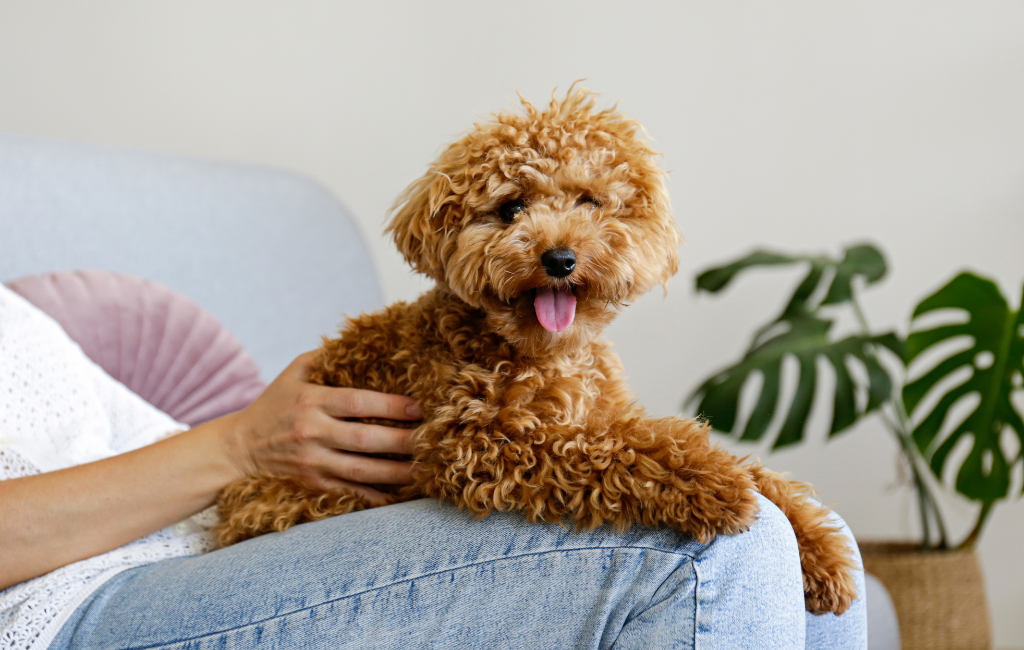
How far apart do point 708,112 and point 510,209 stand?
1.65 m

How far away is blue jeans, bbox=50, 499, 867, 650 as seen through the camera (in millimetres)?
687

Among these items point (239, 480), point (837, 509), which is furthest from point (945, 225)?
point (239, 480)

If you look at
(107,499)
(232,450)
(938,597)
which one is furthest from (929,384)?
(107,499)

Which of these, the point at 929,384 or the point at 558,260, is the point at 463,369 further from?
the point at 929,384

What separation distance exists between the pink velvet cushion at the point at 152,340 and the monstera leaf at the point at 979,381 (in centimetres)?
152

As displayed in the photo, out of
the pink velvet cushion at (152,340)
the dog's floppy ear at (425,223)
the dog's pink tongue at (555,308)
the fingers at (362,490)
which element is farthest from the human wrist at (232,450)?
the pink velvet cushion at (152,340)

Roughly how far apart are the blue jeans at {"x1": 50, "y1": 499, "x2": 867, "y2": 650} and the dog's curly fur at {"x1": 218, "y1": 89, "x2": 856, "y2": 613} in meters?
0.04

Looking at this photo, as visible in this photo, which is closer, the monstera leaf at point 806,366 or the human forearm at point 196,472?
the human forearm at point 196,472

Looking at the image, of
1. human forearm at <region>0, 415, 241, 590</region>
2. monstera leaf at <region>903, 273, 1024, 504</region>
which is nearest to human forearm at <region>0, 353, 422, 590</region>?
human forearm at <region>0, 415, 241, 590</region>

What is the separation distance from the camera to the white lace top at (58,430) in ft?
2.89

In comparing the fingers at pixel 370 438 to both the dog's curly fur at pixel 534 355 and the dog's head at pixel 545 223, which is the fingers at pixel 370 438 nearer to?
the dog's curly fur at pixel 534 355

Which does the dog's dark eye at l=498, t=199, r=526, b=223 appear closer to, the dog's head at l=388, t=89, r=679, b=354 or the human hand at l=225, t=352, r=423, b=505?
the dog's head at l=388, t=89, r=679, b=354

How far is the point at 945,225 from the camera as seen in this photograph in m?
2.25

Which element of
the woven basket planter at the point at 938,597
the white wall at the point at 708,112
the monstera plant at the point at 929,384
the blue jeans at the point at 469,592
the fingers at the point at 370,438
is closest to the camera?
the blue jeans at the point at 469,592
